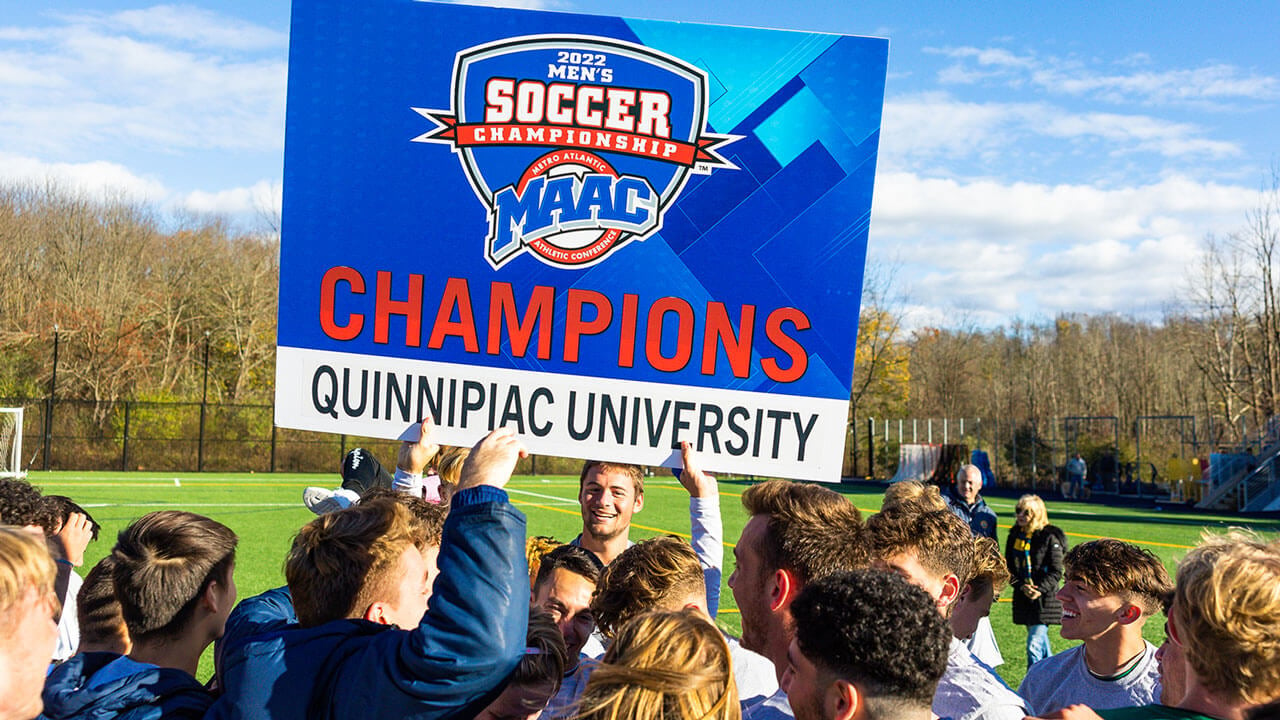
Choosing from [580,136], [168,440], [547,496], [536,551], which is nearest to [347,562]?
[580,136]

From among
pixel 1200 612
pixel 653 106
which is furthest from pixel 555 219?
pixel 1200 612

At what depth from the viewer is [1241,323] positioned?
45781 mm

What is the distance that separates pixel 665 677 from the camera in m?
2.03

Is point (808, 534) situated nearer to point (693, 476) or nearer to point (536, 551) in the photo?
point (693, 476)

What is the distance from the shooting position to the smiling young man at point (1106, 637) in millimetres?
4285

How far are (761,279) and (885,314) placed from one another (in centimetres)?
5733

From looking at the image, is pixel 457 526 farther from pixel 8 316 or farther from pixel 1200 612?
pixel 8 316

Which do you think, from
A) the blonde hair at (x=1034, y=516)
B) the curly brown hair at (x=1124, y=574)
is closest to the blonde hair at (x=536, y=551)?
the curly brown hair at (x=1124, y=574)

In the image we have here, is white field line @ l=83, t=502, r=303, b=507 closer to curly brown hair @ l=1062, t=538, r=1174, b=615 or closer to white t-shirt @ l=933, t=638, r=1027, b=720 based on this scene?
curly brown hair @ l=1062, t=538, r=1174, b=615

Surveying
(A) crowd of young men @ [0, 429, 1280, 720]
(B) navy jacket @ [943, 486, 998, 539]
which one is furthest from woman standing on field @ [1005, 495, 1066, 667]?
(A) crowd of young men @ [0, 429, 1280, 720]

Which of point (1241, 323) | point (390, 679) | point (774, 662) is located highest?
point (1241, 323)

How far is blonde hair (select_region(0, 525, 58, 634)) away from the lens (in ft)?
7.06

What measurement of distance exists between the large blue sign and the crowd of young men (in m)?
0.26

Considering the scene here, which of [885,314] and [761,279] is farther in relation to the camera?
[885,314]
